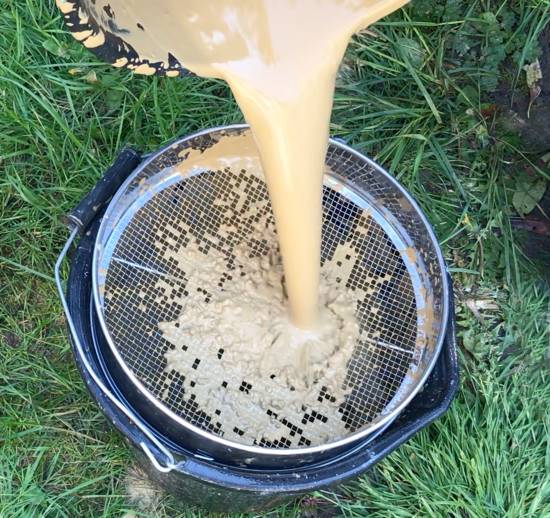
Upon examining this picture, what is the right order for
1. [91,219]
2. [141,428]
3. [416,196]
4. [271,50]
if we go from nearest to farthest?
[271,50] < [141,428] < [91,219] < [416,196]

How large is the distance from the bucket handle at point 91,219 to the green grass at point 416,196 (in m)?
0.24

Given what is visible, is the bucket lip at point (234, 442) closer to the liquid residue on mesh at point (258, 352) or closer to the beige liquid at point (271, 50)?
the liquid residue on mesh at point (258, 352)

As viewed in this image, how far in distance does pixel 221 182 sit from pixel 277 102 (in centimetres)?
43

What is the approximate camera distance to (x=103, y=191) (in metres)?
1.04

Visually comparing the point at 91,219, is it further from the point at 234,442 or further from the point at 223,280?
the point at 234,442

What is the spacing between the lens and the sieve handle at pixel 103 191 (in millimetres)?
1011

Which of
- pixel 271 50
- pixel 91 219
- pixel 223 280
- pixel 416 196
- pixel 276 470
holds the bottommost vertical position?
pixel 416 196

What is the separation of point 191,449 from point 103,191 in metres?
0.41

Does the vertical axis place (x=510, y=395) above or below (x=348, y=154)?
below

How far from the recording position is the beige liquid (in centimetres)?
74

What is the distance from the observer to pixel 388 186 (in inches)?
43.4

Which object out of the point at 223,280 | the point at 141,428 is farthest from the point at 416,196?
the point at 141,428

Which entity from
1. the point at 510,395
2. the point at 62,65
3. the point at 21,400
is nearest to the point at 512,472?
the point at 510,395

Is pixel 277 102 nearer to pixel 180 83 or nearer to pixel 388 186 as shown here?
pixel 388 186
